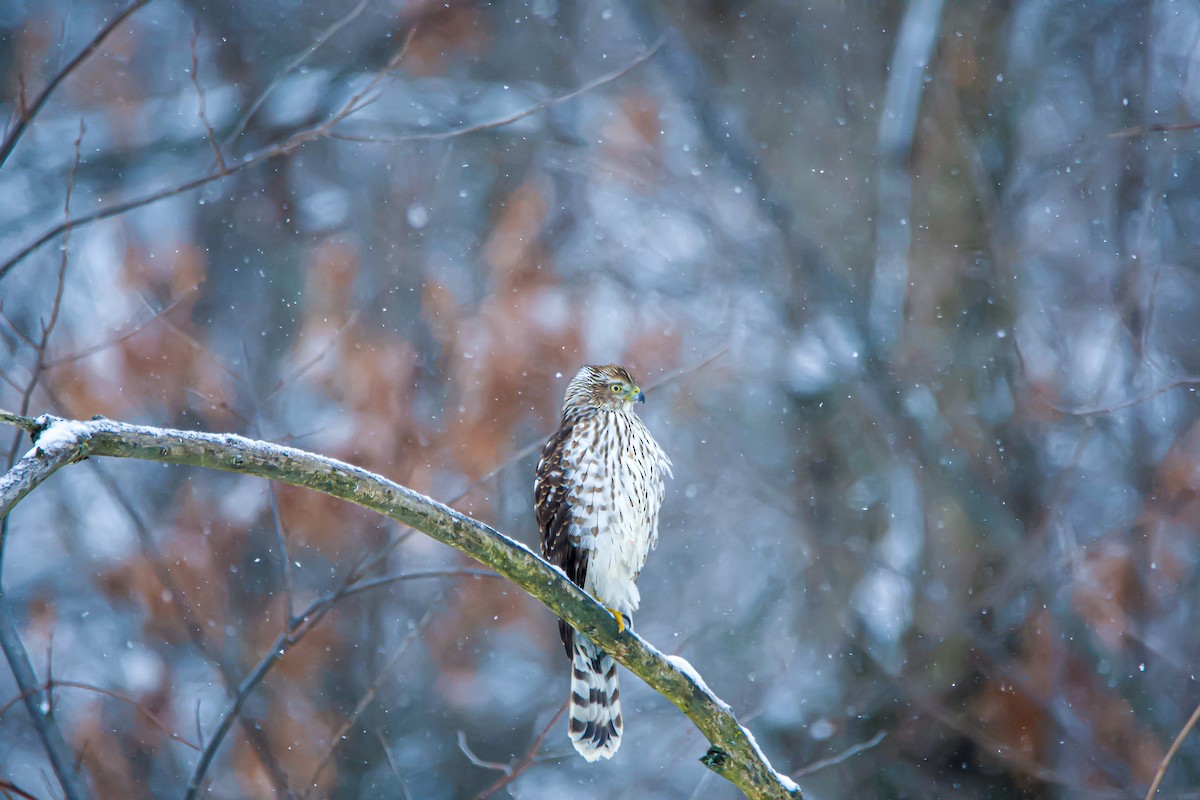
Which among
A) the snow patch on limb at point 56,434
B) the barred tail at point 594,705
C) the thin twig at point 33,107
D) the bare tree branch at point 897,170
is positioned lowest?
the snow patch on limb at point 56,434

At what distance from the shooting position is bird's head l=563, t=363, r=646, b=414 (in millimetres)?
4207

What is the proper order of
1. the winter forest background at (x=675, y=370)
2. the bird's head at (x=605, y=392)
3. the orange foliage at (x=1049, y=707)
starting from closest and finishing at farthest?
the bird's head at (x=605, y=392) → the orange foliage at (x=1049, y=707) → the winter forest background at (x=675, y=370)

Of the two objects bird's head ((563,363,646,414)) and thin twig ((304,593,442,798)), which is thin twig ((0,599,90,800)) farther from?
bird's head ((563,363,646,414))

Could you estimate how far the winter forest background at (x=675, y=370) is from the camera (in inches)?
252

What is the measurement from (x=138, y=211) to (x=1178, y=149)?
7.30 metres

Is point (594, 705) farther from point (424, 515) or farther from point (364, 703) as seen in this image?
point (424, 515)

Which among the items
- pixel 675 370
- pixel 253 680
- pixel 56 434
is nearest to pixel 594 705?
pixel 253 680

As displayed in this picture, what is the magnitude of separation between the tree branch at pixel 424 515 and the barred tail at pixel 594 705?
1.37 m

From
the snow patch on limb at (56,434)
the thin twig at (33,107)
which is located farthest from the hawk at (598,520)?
the snow patch on limb at (56,434)

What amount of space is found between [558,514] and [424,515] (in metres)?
1.74

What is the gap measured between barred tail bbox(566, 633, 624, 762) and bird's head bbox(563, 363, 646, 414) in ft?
3.03

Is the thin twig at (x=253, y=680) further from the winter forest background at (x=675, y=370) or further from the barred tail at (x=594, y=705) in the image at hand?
the winter forest background at (x=675, y=370)

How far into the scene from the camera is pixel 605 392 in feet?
13.8

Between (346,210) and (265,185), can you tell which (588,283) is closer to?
(346,210)
